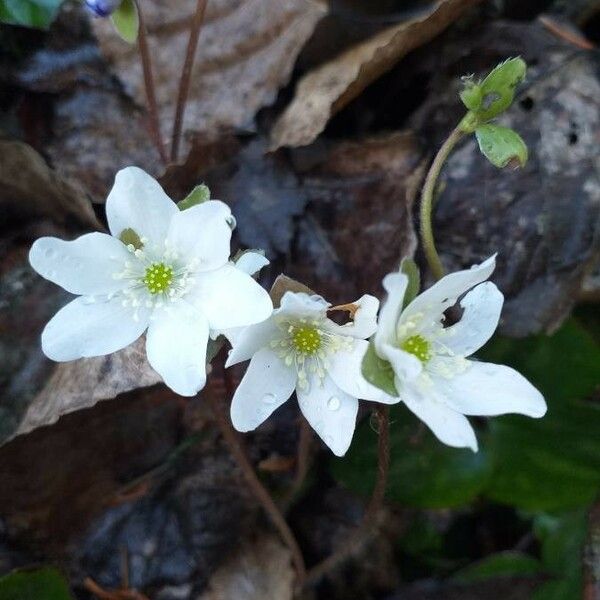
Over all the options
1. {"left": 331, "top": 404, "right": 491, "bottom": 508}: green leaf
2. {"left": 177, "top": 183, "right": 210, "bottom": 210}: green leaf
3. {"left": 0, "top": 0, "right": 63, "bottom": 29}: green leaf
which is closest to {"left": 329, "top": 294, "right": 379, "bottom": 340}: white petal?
{"left": 177, "top": 183, "right": 210, "bottom": 210}: green leaf

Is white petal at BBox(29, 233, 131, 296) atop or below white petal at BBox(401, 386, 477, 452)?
atop

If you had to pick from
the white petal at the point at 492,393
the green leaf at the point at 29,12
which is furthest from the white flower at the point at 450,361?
the green leaf at the point at 29,12

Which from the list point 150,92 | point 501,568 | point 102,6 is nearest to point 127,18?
point 102,6

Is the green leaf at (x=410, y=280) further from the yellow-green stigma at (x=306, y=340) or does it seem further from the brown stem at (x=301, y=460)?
the brown stem at (x=301, y=460)

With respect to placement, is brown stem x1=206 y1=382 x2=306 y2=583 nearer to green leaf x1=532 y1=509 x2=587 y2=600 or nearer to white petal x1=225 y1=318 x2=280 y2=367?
white petal x1=225 y1=318 x2=280 y2=367

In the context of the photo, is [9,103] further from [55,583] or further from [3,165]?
[55,583]

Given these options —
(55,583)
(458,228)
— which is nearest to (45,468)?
(55,583)
